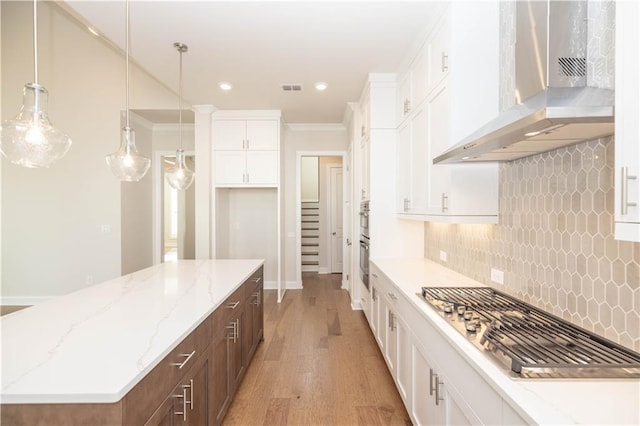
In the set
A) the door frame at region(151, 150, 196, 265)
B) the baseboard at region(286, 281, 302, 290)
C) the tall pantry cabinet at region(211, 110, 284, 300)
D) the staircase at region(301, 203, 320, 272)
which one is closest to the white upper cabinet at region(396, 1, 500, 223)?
the tall pantry cabinet at region(211, 110, 284, 300)

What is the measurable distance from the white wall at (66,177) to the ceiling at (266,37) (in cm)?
170

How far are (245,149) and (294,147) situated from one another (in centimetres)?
114

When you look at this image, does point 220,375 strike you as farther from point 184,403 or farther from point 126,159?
point 126,159

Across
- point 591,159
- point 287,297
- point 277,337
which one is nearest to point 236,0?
point 591,159

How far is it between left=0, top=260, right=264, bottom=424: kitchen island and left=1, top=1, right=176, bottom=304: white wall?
10.7ft

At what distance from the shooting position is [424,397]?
172 centimetres

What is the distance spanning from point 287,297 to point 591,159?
4.51 metres

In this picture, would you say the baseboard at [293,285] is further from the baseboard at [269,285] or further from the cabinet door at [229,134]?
the cabinet door at [229,134]

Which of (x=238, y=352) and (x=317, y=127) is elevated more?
(x=317, y=127)

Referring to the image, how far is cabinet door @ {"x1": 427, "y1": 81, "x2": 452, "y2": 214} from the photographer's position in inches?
85.1

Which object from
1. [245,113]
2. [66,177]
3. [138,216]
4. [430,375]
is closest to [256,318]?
[430,375]

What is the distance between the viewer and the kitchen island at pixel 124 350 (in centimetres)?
94

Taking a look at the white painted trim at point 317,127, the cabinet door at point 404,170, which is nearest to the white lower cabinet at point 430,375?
the cabinet door at point 404,170

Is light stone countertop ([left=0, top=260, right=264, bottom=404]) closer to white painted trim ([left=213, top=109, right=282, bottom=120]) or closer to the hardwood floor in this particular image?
the hardwood floor
